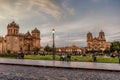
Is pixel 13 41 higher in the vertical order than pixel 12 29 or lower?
lower

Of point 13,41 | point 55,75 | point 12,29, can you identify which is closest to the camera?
point 55,75

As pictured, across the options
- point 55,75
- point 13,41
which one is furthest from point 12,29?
point 55,75

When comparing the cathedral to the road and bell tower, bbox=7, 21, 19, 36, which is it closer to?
bell tower, bbox=7, 21, 19, 36

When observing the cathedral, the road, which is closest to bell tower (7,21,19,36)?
the cathedral

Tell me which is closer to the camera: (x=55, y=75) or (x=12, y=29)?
(x=55, y=75)

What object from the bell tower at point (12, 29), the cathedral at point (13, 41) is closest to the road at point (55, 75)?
the cathedral at point (13, 41)

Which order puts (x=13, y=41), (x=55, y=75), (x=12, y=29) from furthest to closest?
1. (x=12, y=29)
2. (x=13, y=41)
3. (x=55, y=75)

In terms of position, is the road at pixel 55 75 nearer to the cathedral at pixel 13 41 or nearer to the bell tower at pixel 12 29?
the cathedral at pixel 13 41

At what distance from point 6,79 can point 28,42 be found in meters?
183

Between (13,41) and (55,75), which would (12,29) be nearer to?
(13,41)

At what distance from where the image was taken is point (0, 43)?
186500 millimetres

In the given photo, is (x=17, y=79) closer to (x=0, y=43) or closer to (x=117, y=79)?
(x=117, y=79)

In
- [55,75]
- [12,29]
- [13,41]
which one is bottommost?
[55,75]

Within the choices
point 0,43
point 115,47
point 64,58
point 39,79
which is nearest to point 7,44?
point 0,43
